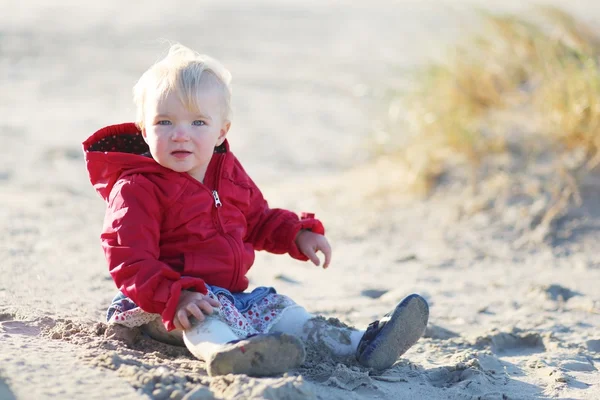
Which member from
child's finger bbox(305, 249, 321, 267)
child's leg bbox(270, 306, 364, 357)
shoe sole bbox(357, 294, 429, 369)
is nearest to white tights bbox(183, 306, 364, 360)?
child's leg bbox(270, 306, 364, 357)

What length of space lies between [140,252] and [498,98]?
13.0 ft

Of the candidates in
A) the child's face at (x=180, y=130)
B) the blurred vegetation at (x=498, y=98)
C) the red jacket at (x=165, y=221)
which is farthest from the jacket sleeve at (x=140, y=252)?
the blurred vegetation at (x=498, y=98)

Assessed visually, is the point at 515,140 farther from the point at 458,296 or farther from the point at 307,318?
the point at 307,318

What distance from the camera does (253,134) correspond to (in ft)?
28.1

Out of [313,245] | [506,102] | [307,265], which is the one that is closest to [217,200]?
[313,245]

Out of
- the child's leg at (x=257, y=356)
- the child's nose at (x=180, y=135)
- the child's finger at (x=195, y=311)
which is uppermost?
the child's nose at (x=180, y=135)

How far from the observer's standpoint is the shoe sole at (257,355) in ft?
8.14

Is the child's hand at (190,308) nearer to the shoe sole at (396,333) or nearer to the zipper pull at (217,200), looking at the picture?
the zipper pull at (217,200)

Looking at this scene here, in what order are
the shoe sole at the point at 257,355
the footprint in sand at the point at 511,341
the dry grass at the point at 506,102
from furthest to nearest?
the dry grass at the point at 506,102, the footprint in sand at the point at 511,341, the shoe sole at the point at 257,355

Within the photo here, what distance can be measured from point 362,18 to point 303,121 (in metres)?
6.10

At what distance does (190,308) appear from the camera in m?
2.65

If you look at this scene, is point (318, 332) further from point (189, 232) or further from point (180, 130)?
point (180, 130)

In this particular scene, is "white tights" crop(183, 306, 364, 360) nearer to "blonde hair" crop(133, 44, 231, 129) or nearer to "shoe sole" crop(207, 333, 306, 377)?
"shoe sole" crop(207, 333, 306, 377)

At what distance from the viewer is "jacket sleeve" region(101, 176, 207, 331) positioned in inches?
105
